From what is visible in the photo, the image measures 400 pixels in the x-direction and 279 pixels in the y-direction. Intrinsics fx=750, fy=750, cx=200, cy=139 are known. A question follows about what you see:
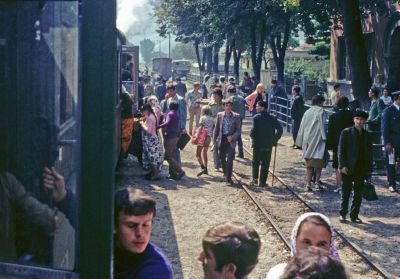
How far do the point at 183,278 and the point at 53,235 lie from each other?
5.35 meters

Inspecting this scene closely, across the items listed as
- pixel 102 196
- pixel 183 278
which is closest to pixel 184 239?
pixel 183 278

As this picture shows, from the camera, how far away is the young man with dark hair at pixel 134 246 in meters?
2.87

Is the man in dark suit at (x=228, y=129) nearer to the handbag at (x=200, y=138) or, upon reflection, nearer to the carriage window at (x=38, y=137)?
the handbag at (x=200, y=138)

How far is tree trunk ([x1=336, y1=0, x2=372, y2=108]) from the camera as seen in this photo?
58.3 feet

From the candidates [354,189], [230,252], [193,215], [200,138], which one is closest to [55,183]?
[230,252]

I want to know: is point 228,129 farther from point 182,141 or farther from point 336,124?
point 336,124

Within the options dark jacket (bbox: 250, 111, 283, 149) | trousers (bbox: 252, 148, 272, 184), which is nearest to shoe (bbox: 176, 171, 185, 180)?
trousers (bbox: 252, 148, 272, 184)

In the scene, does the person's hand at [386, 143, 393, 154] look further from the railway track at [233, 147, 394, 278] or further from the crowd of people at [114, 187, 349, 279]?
the crowd of people at [114, 187, 349, 279]

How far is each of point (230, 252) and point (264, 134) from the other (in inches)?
411

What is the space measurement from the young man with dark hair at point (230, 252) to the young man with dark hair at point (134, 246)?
0.17 metres

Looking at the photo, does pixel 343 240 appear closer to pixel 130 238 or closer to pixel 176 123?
pixel 176 123

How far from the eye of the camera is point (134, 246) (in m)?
2.91

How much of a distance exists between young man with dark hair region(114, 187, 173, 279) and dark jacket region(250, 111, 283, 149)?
10.4m

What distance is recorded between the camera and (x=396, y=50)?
2970cm
